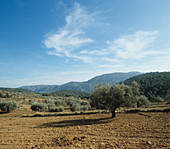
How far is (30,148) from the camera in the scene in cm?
903

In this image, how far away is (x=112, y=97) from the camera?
21922mm

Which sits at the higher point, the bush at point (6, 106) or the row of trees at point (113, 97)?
the row of trees at point (113, 97)

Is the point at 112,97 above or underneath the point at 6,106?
above

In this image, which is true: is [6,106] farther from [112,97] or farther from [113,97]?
[113,97]

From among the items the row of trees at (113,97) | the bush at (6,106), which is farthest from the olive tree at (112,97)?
the bush at (6,106)

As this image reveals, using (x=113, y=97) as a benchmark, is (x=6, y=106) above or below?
below

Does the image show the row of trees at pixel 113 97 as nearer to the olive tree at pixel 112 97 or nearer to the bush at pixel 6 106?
the olive tree at pixel 112 97

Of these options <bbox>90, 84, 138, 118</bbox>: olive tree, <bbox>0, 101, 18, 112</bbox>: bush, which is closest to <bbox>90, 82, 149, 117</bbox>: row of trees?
<bbox>90, 84, 138, 118</bbox>: olive tree

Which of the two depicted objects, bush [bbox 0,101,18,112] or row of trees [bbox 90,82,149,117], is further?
bush [bbox 0,101,18,112]

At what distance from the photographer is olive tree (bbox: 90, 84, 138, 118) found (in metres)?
21.7

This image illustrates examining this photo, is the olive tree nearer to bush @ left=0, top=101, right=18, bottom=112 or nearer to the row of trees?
the row of trees

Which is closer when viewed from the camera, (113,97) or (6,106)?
(113,97)

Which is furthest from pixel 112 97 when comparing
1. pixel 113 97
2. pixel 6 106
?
pixel 6 106

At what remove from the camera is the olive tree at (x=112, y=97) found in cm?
2173
